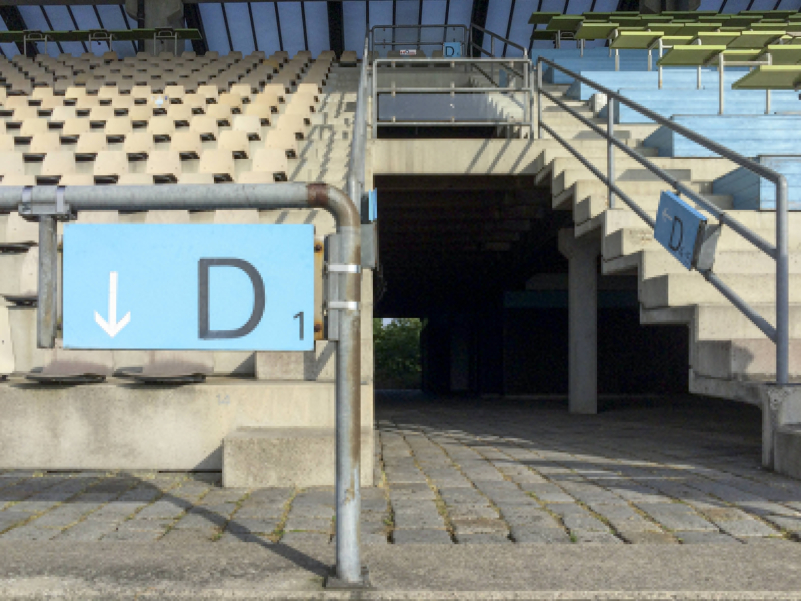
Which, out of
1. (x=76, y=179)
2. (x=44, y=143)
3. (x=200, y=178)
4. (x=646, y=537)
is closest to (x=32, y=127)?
(x=44, y=143)

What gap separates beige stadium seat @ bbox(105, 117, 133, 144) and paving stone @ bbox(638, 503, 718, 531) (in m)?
8.53

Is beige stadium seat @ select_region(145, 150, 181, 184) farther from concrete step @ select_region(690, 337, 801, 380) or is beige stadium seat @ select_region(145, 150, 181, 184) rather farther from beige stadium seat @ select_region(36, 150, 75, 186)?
concrete step @ select_region(690, 337, 801, 380)

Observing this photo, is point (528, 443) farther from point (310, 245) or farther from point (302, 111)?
point (302, 111)

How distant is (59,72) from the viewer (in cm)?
1614

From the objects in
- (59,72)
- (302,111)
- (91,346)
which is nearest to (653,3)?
(302,111)

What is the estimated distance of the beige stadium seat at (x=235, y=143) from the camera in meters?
8.74

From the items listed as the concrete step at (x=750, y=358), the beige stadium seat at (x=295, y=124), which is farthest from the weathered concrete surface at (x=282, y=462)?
the beige stadium seat at (x=295, y=124)

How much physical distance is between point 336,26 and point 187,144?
54.3 feet

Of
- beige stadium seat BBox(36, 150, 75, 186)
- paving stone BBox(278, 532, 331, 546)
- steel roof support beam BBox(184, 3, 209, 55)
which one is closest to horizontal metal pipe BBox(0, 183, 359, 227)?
paving stone BBox(278, 532, 331, 546)

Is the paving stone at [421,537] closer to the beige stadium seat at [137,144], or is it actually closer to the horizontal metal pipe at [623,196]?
the horizontal metal pipe at [623,196]

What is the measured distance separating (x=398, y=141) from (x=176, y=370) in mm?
4930

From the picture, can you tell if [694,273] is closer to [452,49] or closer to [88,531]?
[88,531]

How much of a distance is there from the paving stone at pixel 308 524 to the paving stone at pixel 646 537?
1.18 m

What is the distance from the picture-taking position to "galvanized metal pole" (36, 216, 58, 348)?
2.46 meters
